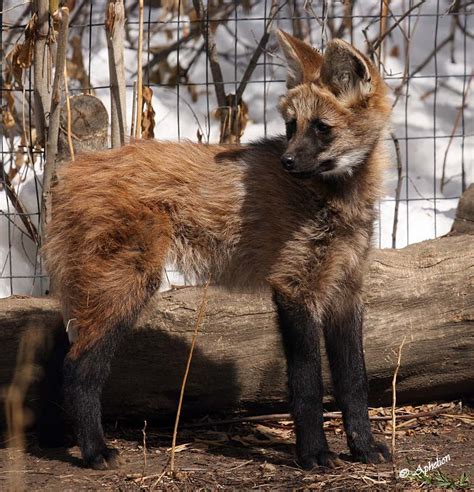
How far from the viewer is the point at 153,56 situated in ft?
27.6

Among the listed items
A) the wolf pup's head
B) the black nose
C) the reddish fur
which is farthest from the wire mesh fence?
the black nose

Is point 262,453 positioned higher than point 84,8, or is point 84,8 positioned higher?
point 84,8

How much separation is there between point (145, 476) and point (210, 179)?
56.2 inches

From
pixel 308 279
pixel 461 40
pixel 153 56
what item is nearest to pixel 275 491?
pixel 308 279

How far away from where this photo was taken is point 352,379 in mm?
4238

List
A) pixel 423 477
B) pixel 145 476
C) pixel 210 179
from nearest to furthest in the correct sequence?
pixel 423 477 < pixel 145 476 < pixel 210 179

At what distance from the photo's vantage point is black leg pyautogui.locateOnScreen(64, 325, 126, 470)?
409cm

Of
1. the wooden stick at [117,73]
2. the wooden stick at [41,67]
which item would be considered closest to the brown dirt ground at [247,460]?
the wooden stick at [117,73]

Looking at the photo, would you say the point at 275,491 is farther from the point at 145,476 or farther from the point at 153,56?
the point at 153,56

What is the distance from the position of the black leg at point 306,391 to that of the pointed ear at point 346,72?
1.06 m

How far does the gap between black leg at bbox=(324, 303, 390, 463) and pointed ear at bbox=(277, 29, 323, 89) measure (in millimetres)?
1122

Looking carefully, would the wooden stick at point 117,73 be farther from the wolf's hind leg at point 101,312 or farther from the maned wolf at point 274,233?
the wolf's hind leg at point 101,312

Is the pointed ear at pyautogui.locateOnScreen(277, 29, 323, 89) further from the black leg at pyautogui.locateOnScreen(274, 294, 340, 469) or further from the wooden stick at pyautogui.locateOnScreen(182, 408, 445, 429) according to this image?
the wooden stick at pyautogui.locateOnScreen(182, 408, 445, 429)

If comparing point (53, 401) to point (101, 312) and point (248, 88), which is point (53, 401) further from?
point (248, 88)
